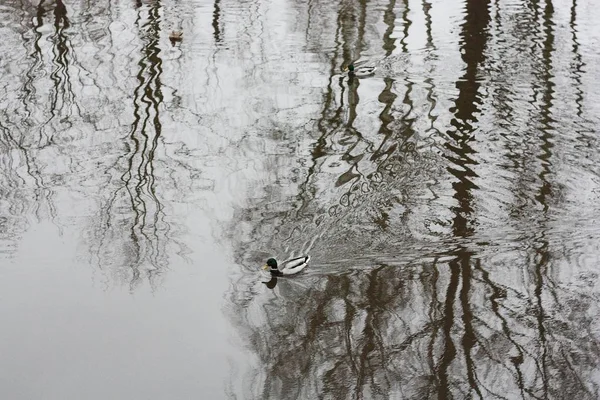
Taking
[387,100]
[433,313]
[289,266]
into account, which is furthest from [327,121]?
[433,313]

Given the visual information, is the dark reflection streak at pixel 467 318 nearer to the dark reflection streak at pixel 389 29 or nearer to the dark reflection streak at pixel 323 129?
the dark reflection streak at pixel 323 129

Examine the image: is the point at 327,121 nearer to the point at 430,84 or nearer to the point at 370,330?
the point at 430,84

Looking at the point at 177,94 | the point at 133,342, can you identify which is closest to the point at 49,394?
the point at 133,342

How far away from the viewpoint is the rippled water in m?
10.1

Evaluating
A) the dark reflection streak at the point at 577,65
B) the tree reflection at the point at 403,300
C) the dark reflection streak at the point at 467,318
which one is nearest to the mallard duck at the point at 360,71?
the tree reflection at the point at 403,300

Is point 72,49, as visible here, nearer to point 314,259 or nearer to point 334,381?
point 314,259

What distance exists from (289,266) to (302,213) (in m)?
1.69

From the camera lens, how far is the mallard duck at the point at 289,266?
11.4 m

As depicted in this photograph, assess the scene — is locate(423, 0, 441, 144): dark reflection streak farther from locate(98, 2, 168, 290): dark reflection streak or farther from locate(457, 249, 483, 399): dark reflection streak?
locate(98, 2, 168, 290): dark reflection streak

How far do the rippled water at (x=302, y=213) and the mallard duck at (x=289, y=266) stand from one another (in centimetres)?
17

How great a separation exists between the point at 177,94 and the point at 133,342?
8.13 meters

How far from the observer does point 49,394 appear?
9.70 m

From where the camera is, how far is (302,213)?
1297 cm

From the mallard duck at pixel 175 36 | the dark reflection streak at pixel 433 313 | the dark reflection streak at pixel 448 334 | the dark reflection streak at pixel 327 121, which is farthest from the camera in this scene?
the mallard duck at pixel 175 36
